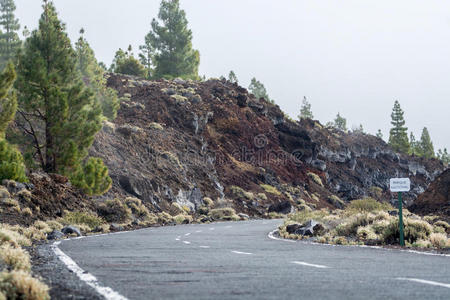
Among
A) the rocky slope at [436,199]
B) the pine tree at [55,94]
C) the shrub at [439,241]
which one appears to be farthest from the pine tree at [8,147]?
the rocky slope at [436,199]

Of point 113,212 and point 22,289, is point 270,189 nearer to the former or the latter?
point 113,212

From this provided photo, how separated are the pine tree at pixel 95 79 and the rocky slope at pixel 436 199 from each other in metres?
31.0

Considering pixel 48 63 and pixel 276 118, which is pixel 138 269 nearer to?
pixel 48 63

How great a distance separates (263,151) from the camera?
7181cm

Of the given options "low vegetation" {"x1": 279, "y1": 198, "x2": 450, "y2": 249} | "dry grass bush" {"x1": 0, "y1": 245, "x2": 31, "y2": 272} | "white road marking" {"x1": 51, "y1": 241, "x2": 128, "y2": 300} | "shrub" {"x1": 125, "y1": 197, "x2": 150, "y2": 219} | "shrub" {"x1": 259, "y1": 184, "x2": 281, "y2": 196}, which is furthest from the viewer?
"shrub" {"x1": 259, "y1": 184, "x2": 281, "y2": 196}

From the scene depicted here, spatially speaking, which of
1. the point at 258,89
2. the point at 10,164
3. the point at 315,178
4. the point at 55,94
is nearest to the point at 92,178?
the point at 55,94

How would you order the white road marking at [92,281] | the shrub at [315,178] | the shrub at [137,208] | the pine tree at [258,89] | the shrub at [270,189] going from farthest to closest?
the pine tree at [258,89]
the shrub at [315,178]
the shrub at [270,189]
the shrub at [137,208]
the white road marking at [92,281]

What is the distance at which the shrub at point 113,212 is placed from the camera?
3275cm

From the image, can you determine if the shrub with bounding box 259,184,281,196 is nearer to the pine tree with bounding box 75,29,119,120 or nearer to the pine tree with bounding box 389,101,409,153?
the pine tree with bounding box 75,29,119,120

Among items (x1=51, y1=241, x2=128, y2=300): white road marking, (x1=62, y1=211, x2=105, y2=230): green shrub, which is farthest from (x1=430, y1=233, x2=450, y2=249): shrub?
(x1=62, y1=211, x2=105, y2=230): green shrub

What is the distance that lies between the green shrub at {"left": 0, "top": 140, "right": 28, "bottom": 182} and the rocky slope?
2335 cm

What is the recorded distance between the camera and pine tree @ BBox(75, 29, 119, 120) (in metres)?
53.0

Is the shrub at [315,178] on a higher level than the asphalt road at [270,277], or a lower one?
higher

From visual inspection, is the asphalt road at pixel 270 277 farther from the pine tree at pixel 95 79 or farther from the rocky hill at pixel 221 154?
the pine tree at pixel 95 79
